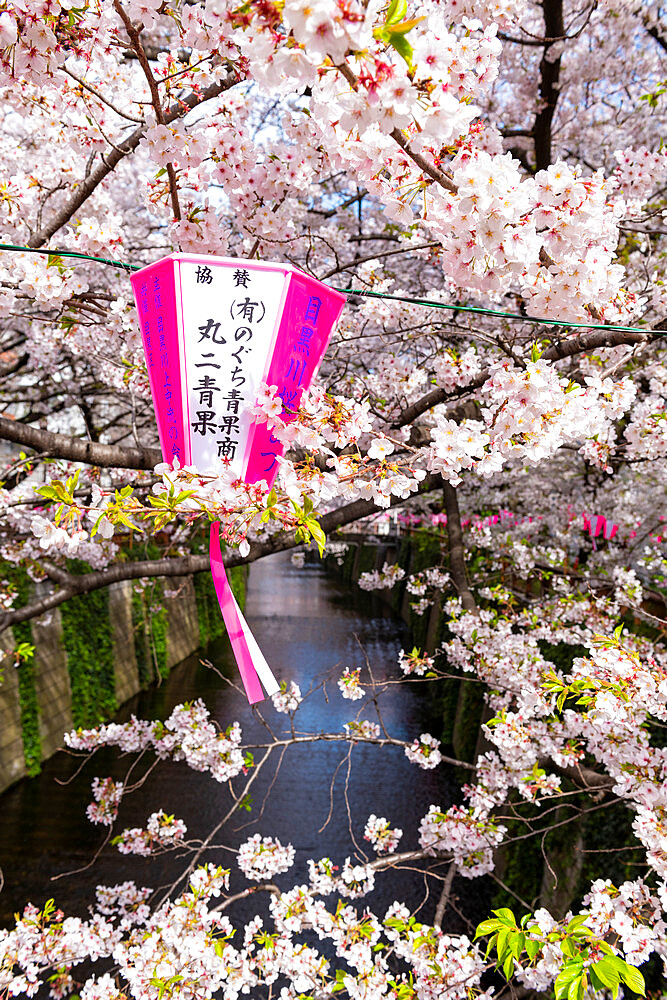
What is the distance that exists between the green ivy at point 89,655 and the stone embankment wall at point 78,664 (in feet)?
0.06

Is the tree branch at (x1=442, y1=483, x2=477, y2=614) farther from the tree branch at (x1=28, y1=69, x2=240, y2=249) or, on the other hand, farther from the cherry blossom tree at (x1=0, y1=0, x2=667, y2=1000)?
the tree branch at (x1=28, y1=69, x2=240, y2=249)

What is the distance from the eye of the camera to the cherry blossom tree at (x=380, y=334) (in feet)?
4.74

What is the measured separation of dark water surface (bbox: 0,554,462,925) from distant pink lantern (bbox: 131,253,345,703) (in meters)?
2.75

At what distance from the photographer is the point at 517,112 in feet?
20.1

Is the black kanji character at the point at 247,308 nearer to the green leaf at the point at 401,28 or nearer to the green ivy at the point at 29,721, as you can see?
the green leaf at the point at 401,28

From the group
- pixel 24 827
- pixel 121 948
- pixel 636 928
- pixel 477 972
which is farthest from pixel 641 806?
pixel 24 827

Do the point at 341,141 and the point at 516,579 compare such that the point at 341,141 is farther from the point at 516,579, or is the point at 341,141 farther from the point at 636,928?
the point at 516,579

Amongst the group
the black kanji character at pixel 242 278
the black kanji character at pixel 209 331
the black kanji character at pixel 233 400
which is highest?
the black kanji character at pixel 242 278

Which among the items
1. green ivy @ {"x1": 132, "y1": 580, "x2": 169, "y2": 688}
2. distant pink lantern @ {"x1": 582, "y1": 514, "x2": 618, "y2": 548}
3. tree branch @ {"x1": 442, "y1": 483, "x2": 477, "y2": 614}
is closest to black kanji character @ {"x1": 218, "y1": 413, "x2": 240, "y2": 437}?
tree branch @ {"x1": 442, "y1": 483, "x2": 477, "y2": 614}

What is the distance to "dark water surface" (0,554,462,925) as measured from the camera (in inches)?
298

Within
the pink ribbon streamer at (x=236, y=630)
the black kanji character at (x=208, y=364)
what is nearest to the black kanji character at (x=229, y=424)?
the black kanji character at (x=208, y=364)

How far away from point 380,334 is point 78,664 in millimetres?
10320

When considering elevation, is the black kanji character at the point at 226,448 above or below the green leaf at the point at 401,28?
below

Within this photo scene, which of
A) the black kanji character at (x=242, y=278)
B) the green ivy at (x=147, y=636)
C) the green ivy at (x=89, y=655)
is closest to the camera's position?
the black kanji character at (x=242, y=278)
